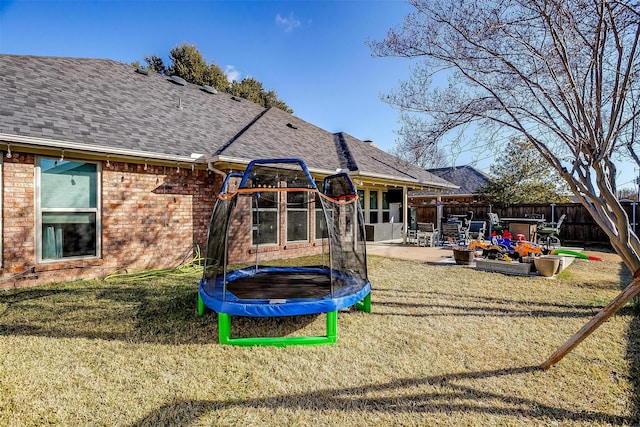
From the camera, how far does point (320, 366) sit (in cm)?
311

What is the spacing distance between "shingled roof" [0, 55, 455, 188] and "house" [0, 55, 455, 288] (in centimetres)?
3

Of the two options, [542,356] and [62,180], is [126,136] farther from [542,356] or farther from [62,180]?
[542,356]

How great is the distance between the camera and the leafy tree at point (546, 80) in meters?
2.97

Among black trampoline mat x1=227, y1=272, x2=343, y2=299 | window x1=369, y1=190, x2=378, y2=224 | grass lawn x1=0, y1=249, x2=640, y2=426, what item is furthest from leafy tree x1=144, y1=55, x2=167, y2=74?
black trampoline mat x1=227, y1=272, x2=343, y2=299

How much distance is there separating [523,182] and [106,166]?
64.0 feet

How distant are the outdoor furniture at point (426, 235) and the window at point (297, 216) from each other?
4.86 m

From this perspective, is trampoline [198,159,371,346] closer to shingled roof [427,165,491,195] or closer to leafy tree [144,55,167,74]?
shingled roof [427,165,491,195]

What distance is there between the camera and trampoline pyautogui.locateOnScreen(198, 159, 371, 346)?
12.0ft

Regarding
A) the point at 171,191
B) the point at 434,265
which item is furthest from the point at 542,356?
the point at 171,191

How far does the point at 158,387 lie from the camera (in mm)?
2689

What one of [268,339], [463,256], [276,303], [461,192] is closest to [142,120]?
[276,303]

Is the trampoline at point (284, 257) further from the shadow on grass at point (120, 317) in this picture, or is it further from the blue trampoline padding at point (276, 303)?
the shadow on grass at point (120, 317)

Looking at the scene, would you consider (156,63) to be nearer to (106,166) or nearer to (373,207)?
(373,207)

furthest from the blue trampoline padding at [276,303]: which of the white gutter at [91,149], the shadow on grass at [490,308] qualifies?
the white gutter at [91,149]
